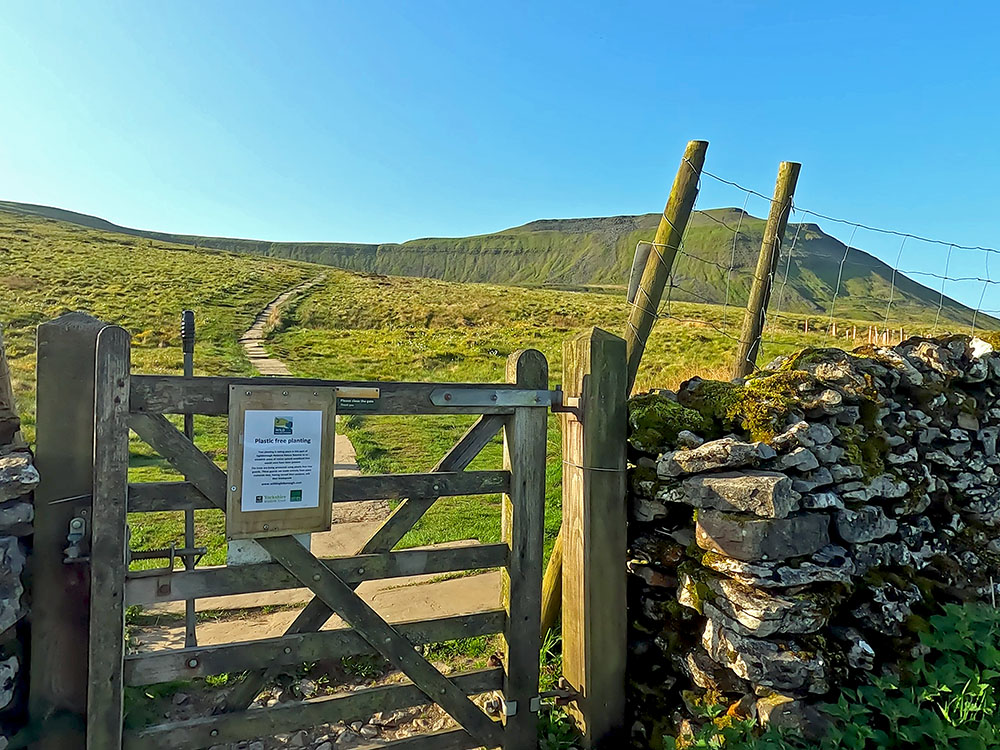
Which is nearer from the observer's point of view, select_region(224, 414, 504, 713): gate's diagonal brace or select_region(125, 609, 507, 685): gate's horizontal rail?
select_region(125, 609, 507, 685): gate's horizontal rail

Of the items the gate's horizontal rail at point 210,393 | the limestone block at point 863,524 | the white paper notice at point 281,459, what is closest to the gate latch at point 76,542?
the gate's horizontal rail at point 210,393

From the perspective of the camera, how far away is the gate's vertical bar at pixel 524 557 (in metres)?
3.54

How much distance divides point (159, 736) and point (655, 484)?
3.08 metres

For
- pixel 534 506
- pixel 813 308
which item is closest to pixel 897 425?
pixel 534 506

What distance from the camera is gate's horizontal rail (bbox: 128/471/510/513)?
2.80 m

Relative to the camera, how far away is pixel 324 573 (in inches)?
120

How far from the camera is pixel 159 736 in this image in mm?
2875

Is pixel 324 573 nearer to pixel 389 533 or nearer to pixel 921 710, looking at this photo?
pixel 389 533

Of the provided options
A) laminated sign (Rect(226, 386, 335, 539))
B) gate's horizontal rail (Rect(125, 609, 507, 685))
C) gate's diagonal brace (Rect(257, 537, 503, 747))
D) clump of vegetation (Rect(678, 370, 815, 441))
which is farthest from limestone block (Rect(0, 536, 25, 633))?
clump of vegetation (Rect(678, 370, 815, 441))

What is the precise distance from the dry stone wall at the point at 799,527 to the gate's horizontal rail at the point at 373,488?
112cm

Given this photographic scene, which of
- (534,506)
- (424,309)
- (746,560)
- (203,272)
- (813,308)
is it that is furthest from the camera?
(813,308)

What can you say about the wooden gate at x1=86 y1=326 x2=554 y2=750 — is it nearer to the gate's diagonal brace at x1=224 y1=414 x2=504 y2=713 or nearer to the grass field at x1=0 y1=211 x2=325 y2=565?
the gate's diagonal brace at x1=224 y1=414 x2=504 y2=713

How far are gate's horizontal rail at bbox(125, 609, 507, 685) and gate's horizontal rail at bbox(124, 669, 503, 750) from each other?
252mm

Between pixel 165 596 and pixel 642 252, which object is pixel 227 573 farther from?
pixel 642 252
